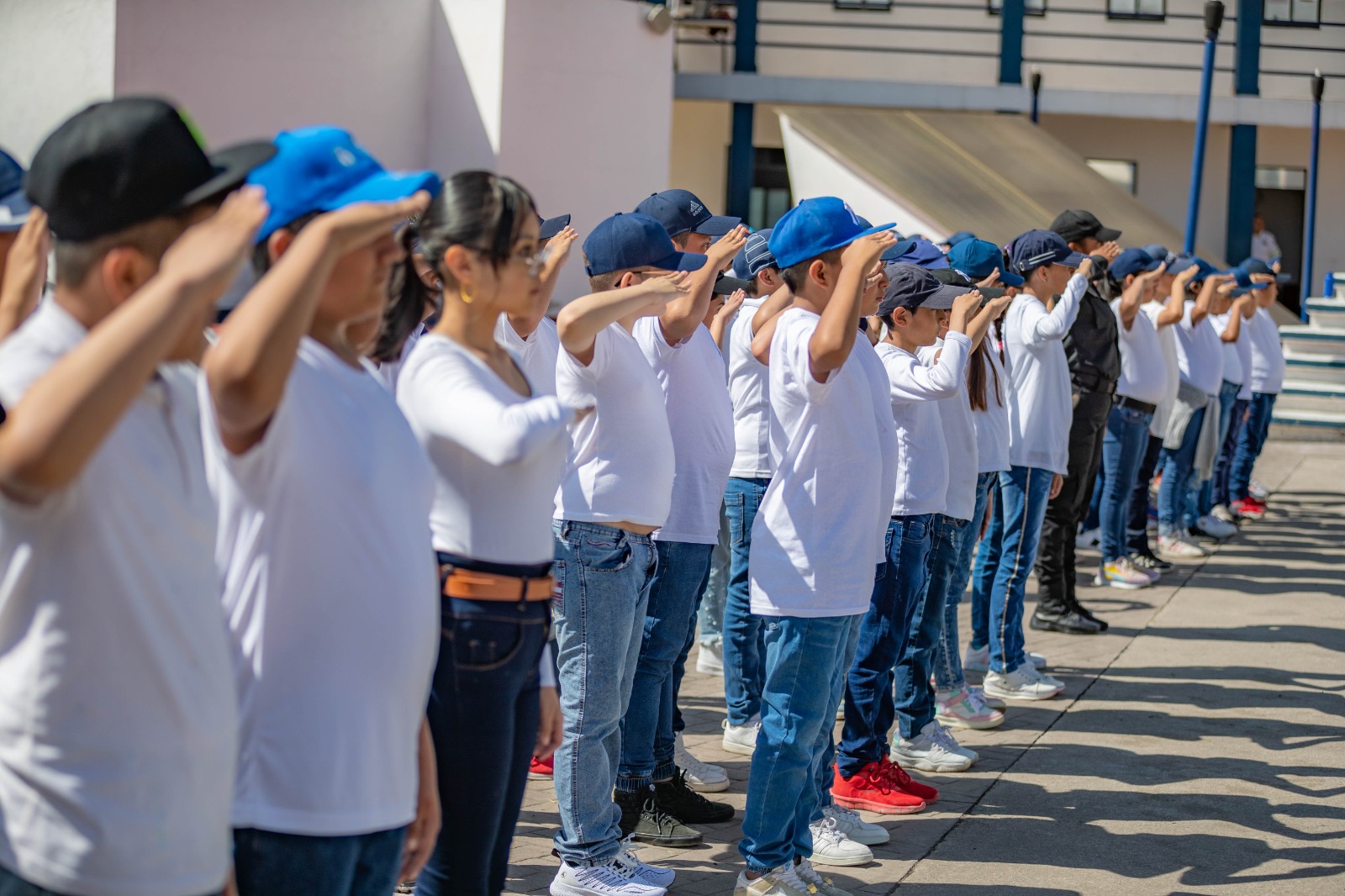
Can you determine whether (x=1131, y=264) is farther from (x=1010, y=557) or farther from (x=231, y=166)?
(x=231, y=166)

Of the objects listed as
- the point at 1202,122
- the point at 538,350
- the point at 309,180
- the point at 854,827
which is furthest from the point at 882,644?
the point at 1202,122

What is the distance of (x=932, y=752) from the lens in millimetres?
6070

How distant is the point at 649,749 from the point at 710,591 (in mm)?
2732

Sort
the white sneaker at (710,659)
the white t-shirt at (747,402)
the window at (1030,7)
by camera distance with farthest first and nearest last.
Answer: the window at (1030,7) < the white sneaker at (710,659) < the white t-shirt at (747,402)

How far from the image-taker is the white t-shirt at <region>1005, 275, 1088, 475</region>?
7.47 metres

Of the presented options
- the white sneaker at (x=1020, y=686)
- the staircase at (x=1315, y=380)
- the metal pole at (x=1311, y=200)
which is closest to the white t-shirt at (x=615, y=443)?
the white sneaker at (x=1020, y=686)

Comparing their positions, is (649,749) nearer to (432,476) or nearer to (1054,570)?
(432,476)

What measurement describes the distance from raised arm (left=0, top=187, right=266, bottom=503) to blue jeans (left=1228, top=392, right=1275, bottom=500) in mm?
13420

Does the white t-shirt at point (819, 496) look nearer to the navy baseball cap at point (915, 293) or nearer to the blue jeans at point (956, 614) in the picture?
the navy baseball cap at point (915, 293)

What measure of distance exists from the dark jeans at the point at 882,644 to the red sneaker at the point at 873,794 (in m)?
0.03

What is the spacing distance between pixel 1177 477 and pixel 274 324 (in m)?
10.8

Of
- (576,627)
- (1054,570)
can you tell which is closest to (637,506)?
(576,627)

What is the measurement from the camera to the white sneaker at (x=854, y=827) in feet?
A: 16.6

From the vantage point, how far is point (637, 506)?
4367 millimetres
